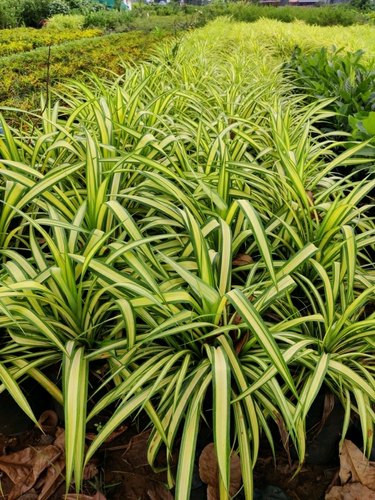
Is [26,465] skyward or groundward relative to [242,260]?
groundward

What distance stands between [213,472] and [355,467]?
0.38 m

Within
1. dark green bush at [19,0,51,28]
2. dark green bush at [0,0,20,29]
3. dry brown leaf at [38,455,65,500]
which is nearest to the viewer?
dry brown leaf at [38,455,65,500]

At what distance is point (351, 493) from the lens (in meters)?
1.13

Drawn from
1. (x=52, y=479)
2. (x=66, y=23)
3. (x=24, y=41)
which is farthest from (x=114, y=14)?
(x=52, y=479)

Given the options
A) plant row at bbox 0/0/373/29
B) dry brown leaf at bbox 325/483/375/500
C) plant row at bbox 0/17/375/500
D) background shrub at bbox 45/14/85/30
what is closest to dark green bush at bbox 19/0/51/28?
plant row at bbox 0/0/373/29

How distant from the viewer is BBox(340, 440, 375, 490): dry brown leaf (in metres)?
1.17

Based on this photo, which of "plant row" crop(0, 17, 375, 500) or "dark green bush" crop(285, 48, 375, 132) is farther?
"dark green bush" crop(285, 48, 375, 132)

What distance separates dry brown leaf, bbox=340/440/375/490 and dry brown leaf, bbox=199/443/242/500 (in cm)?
28

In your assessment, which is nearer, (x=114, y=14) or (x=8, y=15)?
(x=8, y=15)

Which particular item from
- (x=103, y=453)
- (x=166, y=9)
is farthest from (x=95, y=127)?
(x=166, y=9)

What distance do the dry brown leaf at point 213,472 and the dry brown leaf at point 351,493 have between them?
24 centimetres

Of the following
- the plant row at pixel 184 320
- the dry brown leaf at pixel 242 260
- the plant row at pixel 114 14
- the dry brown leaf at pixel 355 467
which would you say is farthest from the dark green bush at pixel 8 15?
the dry brown leaf at pixel 355 467

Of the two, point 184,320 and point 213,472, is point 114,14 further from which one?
point 213,472

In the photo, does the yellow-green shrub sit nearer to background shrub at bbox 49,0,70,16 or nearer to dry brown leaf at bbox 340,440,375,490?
background shrub at bbox 49,0,70,16
